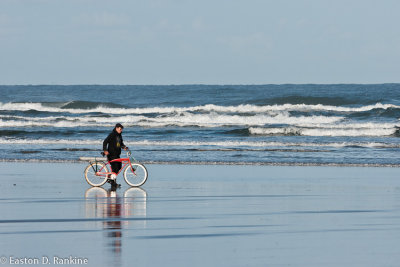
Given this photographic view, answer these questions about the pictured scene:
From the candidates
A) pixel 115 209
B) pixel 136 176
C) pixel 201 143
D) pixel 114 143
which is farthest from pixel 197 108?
pixel 115 209

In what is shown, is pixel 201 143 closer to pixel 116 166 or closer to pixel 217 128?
pixel 217 128

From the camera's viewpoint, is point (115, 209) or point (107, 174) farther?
point (107, 174)

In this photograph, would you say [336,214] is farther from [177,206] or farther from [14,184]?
[14,184]

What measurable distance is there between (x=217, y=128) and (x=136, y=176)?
23.3 m

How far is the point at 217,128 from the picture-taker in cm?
Answer: 3784

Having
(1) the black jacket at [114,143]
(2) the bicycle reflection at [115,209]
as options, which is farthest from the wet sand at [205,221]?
(1) the black jacket at [114,143]

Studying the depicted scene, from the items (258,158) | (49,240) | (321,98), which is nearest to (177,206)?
(49,240)

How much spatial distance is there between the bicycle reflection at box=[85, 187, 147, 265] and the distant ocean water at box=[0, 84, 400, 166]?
26.7 feet

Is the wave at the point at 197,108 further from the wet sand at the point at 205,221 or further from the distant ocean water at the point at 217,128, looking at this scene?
the wet sand at the point at 205,221

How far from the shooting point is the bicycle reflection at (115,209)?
25.8ft

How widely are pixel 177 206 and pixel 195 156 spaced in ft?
39.9

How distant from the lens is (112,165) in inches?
584

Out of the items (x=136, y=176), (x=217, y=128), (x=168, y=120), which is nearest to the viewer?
(x=136, y=176)

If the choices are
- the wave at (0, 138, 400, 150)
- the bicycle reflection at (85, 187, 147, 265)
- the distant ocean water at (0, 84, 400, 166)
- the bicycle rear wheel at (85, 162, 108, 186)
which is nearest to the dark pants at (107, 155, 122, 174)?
the bicycle rear wheel at (85, 162, 108, 186)
